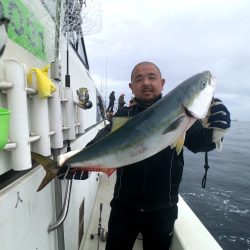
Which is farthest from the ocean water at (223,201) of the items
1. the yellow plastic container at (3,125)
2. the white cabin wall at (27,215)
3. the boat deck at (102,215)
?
the yellow plastic container at (3,125)

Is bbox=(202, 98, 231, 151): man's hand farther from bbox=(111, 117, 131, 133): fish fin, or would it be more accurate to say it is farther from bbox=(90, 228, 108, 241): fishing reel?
bbox=(90, 228, 108, 241): fishing reel

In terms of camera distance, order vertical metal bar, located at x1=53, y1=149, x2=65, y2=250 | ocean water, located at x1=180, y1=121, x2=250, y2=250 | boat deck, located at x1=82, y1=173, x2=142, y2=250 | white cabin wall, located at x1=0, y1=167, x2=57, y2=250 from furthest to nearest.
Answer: ocean water, located at x1=180, y1=121, x2=250, y2=250, boat deck, located at x1=82, y1=173, x2=142, y2=250, vertical metal bar, located at x1=53, y1=149, x2=65, y2=250, white cabin wall, located at x1=0, y1=167, x2=57, y2=250

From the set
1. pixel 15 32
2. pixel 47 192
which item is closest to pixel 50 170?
pixel 47 192

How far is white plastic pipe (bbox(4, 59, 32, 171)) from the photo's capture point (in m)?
1.77

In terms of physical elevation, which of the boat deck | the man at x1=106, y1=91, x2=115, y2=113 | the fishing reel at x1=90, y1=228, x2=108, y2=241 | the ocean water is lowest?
the ocean water

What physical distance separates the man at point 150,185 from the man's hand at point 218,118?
A: 0.23 m

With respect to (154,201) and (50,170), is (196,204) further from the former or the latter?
(50,170)

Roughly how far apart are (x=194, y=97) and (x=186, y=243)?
70.4 inches

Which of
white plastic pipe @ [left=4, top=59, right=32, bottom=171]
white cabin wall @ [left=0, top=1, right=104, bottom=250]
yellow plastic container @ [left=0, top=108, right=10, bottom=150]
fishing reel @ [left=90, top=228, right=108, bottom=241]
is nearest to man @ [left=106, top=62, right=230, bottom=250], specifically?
white cabin wall @ [left=0, top=1, right=104, bottom=250]

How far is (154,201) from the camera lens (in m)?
2.81

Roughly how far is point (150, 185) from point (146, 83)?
0.95m

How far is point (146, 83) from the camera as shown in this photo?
9.15ft

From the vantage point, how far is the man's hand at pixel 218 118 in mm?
2385

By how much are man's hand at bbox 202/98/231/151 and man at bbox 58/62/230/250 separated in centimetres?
23
